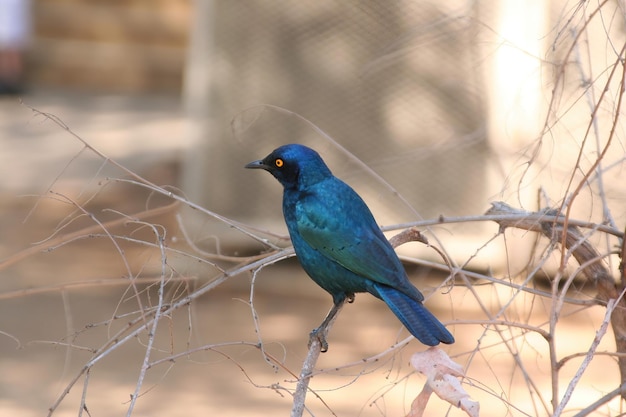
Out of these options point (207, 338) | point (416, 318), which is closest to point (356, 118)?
point (207, 338)

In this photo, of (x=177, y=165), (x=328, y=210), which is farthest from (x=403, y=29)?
(x=177, y=165)

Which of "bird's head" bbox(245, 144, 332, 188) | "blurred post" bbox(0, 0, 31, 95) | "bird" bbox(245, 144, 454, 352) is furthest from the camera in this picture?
"blurred post" bbox(0, 0, 31, 95)

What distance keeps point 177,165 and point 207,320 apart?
11.3 feet

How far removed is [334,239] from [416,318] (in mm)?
330

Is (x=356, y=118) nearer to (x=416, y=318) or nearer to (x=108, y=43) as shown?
(x=416, y=318)

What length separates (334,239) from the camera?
6.84 feet

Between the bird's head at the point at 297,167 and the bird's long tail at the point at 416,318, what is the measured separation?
1.16 feet

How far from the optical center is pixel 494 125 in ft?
16.8

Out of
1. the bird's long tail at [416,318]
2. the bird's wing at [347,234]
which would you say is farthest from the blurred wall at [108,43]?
the bird's long tail at [416,318]

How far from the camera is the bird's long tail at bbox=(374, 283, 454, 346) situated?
1760mm

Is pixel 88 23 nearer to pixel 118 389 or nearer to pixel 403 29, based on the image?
pixel 403 29

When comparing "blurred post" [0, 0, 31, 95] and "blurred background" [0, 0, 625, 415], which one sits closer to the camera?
"blurred background" [0, 0, 625, 415]

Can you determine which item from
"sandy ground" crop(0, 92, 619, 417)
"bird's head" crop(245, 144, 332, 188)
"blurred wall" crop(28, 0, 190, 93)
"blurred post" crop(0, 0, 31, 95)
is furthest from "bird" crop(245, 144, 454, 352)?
"blurred wall" crop(28, 0, 190, 93)

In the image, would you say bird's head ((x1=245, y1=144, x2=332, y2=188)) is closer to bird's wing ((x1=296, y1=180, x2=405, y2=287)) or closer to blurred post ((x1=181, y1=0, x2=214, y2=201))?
bird's wing ((x1=296, y1=180, x2=405, y2=287))
